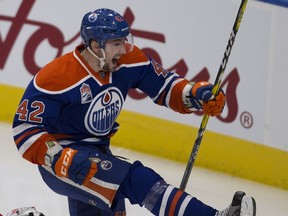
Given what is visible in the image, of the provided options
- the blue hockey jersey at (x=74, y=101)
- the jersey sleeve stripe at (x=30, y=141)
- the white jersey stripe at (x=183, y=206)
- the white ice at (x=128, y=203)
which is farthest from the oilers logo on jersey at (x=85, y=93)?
the white ice at (x=128, y=203)

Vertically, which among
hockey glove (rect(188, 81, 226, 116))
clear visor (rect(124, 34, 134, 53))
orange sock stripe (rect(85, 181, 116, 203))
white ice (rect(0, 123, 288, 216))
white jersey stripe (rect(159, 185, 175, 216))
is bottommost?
white ice (rect(0, 123, 288, 216))

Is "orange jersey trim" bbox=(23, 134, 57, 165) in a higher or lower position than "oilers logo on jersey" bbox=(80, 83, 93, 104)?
lower

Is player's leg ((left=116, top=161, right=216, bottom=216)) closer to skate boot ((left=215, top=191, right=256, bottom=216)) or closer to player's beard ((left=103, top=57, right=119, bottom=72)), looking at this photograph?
skate boot ((left=215, top=191, right=256, bottom=216))

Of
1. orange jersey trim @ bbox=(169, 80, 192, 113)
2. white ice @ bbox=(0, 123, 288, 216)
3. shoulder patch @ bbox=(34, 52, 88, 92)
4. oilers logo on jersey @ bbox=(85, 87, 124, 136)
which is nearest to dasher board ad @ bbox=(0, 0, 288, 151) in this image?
white ice @ bbox=(0, 123, 288, 216)

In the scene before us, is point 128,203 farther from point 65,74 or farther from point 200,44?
point 65,74

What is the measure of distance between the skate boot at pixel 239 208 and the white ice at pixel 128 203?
1.42 metres

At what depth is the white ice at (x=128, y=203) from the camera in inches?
181

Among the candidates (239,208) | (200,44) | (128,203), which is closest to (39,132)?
(239,208)

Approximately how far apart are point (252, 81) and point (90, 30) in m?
1.72

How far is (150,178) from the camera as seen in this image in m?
3.31

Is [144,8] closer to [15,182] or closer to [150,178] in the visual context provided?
[15,182]

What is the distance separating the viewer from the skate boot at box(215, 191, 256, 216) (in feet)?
10.5

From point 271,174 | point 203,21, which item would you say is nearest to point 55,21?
point 203,21

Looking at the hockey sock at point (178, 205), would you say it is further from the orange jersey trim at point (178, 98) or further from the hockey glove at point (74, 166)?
Answer: the orange jersey trim at point (178, 98)
